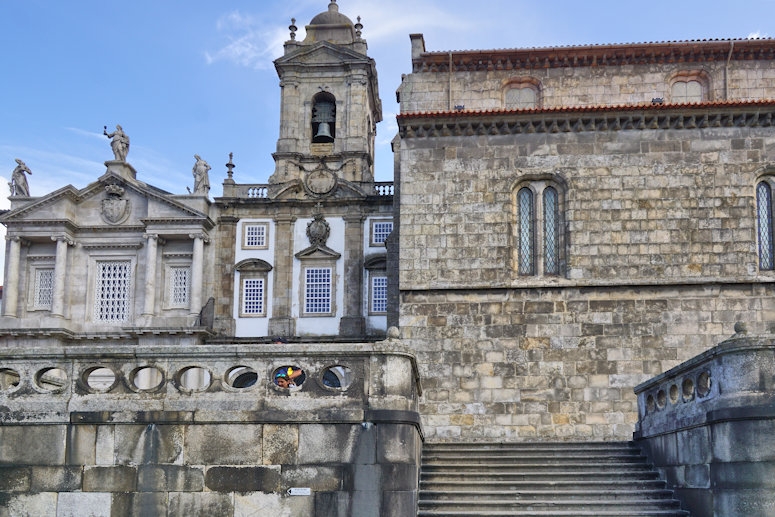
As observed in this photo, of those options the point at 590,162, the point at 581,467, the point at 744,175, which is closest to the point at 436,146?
the point at 590,162

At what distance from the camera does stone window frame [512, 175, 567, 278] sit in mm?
20781

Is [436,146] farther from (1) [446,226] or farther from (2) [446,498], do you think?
(2) [446,498]

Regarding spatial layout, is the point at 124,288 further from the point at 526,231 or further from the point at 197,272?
the point at 526,231

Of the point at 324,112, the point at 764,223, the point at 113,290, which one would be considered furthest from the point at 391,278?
the point at 113,290

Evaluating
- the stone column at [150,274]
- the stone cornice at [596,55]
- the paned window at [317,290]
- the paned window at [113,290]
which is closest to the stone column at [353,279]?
the paned window at [317,290]

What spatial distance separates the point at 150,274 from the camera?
3881cm

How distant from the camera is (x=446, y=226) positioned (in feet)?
68.5

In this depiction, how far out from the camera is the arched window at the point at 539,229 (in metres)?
20.8

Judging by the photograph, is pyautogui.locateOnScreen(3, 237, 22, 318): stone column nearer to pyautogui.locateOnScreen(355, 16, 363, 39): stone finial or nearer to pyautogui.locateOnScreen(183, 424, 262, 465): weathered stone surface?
pyautogui.locateOnScreen(355, 16, 363, 39): stone finial

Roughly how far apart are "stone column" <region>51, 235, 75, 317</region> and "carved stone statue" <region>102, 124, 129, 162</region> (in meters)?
4.36

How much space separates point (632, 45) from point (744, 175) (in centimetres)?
635

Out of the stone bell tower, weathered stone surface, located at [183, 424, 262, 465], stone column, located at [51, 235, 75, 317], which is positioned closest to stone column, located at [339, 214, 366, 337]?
the stone bell tower

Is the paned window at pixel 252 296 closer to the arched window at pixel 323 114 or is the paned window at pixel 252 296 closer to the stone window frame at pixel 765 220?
the arched window at pixel 323 114

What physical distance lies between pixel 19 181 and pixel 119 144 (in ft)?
14.9
